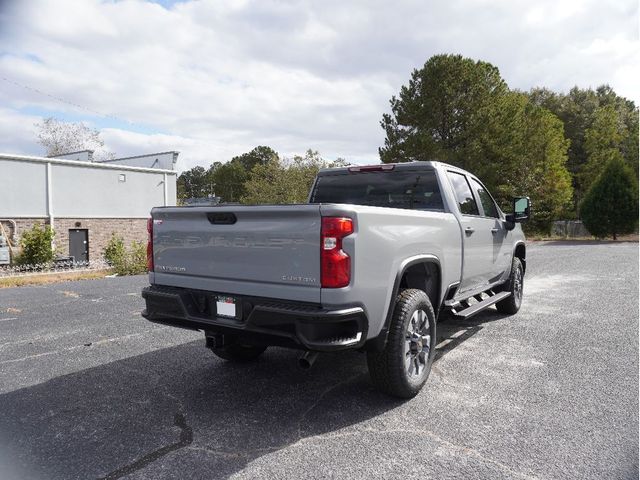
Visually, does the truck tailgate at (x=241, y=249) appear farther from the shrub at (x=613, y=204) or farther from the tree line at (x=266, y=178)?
the shrub at (x=613, y=204)

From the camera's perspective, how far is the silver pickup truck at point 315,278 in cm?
320

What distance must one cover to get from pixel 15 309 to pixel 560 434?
26.3 ft

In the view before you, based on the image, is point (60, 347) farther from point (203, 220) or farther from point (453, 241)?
point (453, 241)

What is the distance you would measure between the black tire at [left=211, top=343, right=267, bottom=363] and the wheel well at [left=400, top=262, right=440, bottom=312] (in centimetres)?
165

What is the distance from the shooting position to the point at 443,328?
20.5ft

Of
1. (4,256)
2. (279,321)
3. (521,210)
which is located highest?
(521,210)

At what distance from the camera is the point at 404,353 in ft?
12.2

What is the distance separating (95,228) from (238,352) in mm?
22474

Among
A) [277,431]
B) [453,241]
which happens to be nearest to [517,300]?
[453,241]

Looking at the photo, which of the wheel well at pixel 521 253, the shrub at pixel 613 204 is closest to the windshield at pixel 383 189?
the wheel well at pixel 521 253

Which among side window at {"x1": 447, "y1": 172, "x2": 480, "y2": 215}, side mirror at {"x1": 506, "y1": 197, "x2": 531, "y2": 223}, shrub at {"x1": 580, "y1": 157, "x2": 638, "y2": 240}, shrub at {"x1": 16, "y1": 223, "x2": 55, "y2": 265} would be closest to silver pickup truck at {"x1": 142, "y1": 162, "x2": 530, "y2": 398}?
side window at {"x1": 447, "y1": 172, "x2": 480, "y2": 215}

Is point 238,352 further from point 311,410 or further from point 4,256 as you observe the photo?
point 4,256

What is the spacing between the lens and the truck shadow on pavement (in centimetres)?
294

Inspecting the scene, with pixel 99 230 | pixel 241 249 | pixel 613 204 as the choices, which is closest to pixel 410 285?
pixel 241 249
